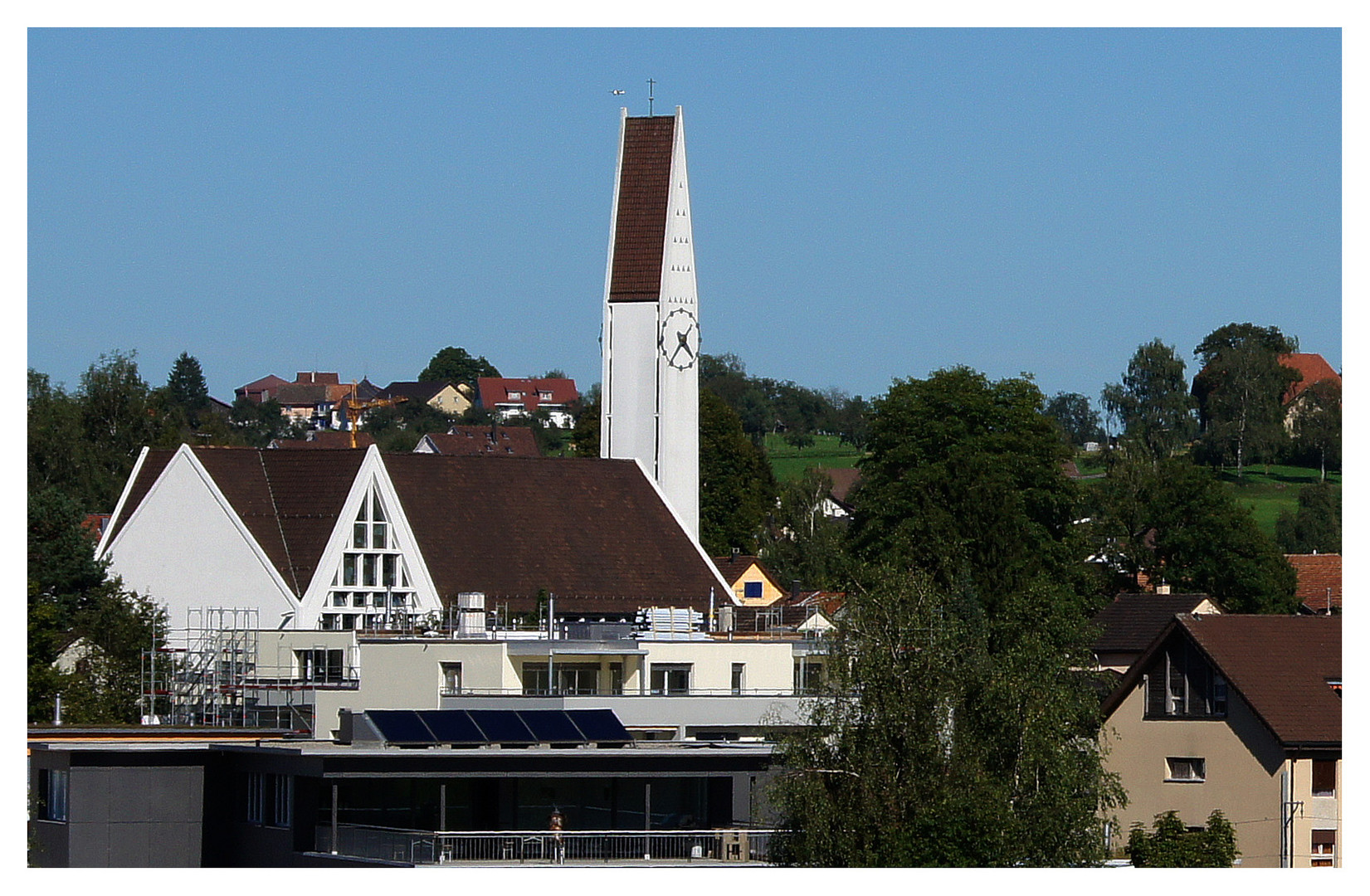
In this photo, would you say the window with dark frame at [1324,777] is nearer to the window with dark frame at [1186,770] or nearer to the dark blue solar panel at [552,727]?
A: the window with dark frame at [1186,770]

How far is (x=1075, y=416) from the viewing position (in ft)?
559

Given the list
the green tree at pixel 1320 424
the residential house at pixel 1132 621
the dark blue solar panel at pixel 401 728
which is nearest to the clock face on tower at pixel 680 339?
the residential house at pixel 1132 621

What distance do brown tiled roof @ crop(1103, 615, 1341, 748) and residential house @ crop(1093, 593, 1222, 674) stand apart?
1911 cm

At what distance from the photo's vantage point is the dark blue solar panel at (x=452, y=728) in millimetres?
43219

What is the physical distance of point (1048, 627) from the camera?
61188mm

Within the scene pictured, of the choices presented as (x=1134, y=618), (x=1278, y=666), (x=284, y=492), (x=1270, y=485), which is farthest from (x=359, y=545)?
(x=1270, y=485)

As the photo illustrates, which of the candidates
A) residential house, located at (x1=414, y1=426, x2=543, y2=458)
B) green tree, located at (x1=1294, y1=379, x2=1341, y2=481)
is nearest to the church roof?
green tree, located at (x1=1294, y1=379, x2=1341, y2=481)

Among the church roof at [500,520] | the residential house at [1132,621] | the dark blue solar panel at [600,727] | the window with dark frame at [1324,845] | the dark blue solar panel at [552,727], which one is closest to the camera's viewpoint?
the dark blue solar panel at [552,727]

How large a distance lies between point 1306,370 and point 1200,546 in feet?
213

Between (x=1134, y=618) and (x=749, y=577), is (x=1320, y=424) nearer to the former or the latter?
(x=749, y=577)

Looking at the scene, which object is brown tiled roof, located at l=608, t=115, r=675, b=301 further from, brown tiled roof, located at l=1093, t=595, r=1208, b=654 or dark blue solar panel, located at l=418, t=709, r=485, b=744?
dark blue solar panel, located at l=418, t=709, r=485, b=744

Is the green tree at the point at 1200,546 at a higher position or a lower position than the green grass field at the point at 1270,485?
lower

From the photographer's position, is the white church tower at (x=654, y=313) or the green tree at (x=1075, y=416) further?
the green tree at (x=1075, y=416)

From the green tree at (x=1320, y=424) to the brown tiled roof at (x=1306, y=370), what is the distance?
1.62 meters
